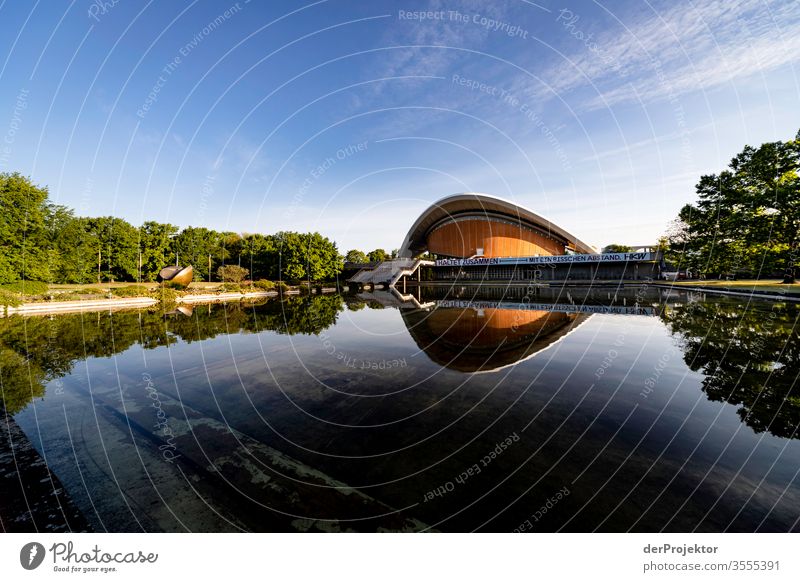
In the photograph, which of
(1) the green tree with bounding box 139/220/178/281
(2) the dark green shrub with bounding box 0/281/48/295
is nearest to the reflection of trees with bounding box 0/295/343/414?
(2) the dark green shrub with bounding box 0/281/48/295

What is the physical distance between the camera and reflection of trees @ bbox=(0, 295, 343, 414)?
9738 millimetres

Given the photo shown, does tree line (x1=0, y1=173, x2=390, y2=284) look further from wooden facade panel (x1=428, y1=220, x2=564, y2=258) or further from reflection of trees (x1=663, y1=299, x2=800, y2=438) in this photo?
reflection of trees (x1=663, y1=299, x2=800, y2=438)

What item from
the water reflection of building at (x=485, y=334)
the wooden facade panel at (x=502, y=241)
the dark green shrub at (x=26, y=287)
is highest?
the wooden facade panel at (x=502, y=241)

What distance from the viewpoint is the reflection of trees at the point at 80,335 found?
31.9ft

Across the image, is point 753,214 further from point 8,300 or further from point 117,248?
point 117,248

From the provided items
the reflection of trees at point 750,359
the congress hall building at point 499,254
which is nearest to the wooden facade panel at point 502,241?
the congress hall building at point 499,254

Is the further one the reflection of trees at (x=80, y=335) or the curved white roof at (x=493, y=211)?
the curved white roof at (x=493, y=211)

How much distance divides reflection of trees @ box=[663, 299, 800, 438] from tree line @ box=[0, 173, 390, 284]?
4930cm

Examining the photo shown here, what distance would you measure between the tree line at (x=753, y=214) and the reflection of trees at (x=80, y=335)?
125 feet

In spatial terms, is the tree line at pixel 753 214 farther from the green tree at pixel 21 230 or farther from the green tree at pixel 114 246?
the green tree at pixel 114 246

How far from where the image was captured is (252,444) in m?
5.82

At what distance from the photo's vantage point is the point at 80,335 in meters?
16.2
